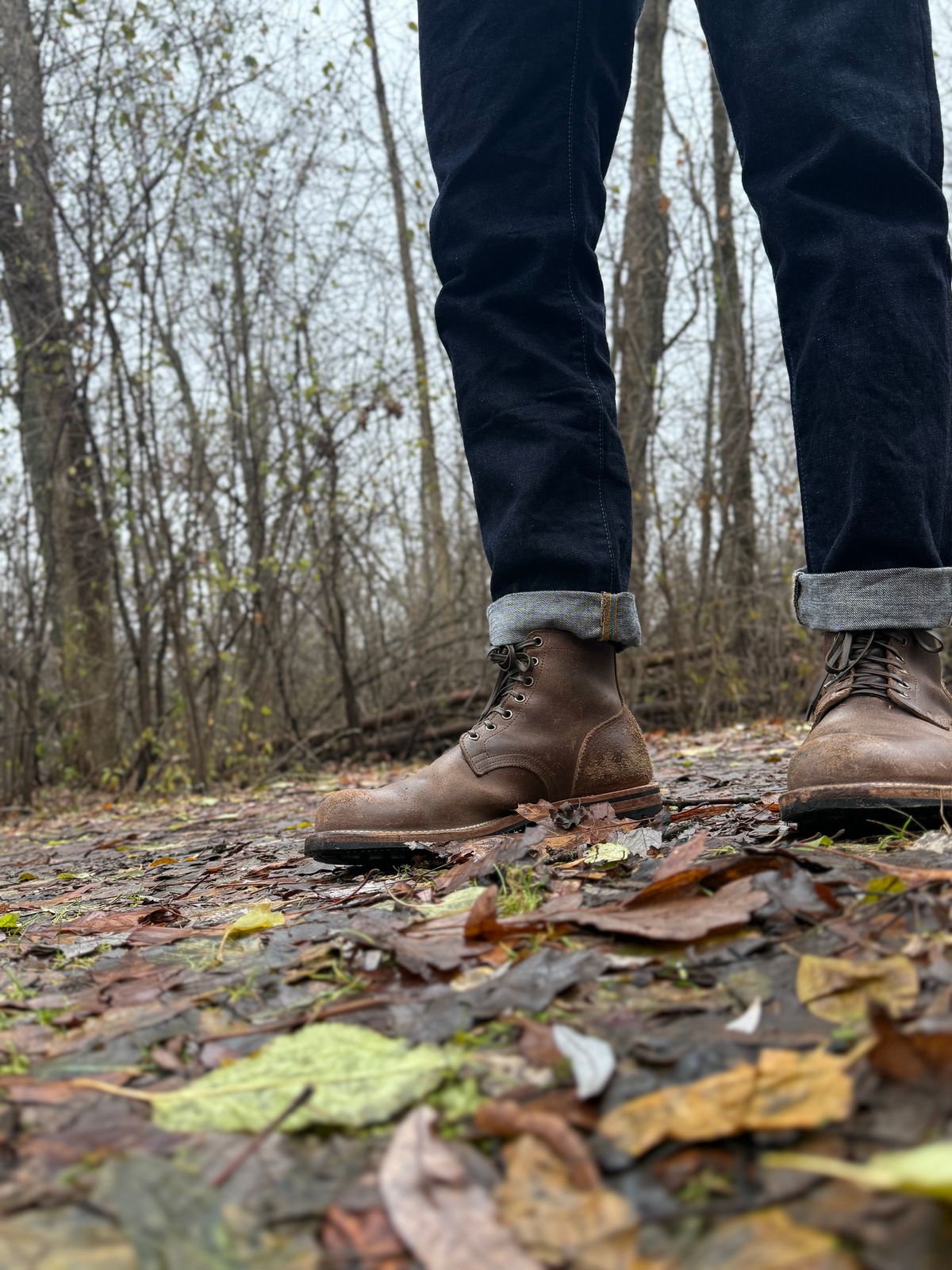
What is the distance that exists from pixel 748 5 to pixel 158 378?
5.24 metres

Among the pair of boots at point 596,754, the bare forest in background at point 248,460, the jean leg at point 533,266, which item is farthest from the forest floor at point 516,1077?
the bare forest in background at point 248,460

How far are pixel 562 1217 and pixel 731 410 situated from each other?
6842 mm

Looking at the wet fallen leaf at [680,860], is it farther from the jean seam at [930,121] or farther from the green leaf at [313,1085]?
the jean seam at [930,121]

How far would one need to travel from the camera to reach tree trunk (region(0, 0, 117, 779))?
5949 mm

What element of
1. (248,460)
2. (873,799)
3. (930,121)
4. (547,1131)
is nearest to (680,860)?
(873,799)

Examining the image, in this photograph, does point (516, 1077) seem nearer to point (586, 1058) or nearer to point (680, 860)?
point (586, 1058)

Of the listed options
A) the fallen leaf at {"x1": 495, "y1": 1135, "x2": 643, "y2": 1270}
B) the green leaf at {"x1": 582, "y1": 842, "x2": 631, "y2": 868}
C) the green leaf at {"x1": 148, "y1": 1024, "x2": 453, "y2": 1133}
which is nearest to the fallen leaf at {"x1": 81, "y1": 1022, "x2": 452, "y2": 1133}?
the green leaf at {"x1": 148, "y1": 1024, "x2": 453, "y2": 1133}

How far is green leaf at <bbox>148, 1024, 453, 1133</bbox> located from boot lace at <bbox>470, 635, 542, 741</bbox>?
0.94 meters

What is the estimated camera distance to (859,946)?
84cm

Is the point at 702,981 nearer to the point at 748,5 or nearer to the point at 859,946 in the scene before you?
the point at 859,946

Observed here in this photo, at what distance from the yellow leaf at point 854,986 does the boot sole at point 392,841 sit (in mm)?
891

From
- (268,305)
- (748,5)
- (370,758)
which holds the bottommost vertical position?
(370,758)

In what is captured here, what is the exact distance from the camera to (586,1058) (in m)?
0.72

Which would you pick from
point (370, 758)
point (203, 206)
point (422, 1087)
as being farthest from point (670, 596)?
point (422, 1087)
